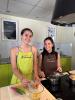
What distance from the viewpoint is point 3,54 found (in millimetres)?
3359

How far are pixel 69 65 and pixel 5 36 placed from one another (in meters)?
2.05

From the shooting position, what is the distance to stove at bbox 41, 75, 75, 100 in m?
1.18

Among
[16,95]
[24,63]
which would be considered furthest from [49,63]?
[16,95]

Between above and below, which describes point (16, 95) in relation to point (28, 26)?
below

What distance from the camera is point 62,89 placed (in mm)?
1330

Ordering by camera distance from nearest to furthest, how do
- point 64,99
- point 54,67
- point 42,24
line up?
point 64,99 < point 54,67 < point 42,24

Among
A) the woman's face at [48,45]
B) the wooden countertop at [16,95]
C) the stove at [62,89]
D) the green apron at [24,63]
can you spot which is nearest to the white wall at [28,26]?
the woman's face at [48,45]

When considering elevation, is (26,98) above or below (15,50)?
below

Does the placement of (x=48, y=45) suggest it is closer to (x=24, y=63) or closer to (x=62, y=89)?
(x=24, y=63)

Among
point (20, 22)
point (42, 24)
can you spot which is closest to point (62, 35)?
point (42, 24)

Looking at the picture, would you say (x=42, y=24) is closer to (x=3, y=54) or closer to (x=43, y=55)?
(x=3, y=54)

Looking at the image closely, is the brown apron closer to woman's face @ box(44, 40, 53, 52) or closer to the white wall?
woman's face @ box(44, 40, 53, 52)

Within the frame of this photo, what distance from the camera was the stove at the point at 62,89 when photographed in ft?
3.87

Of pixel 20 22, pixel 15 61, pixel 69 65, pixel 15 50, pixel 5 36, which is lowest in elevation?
pixel 69 65
